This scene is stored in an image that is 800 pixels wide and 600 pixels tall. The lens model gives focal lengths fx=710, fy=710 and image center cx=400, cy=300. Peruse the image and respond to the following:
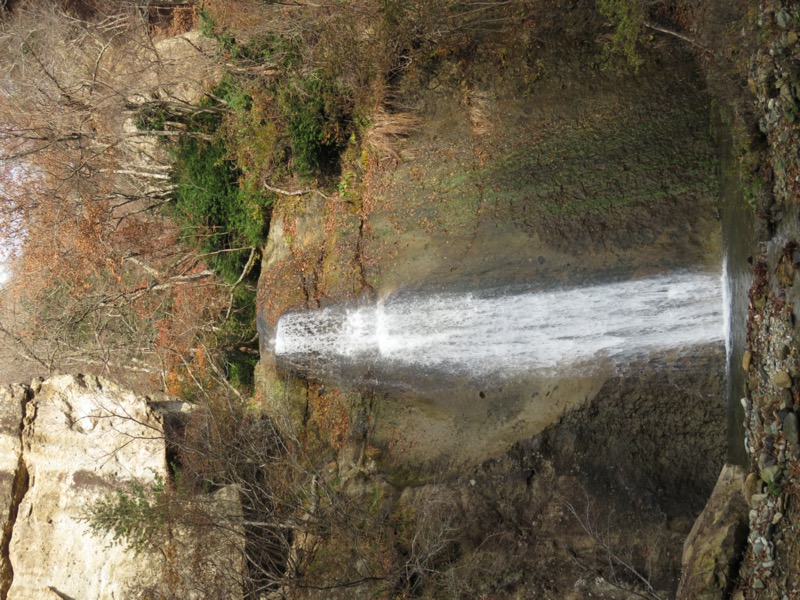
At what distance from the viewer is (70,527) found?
9758 millimetres

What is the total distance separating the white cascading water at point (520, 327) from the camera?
276 inches

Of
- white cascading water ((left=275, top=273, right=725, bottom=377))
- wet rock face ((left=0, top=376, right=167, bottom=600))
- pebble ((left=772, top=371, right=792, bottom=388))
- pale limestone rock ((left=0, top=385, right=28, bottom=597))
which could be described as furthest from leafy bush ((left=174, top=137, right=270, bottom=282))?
pebble ((left=772, top=371, right=792, bottom=388))

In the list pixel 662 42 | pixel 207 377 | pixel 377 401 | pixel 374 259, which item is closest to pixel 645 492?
pixel 377 401

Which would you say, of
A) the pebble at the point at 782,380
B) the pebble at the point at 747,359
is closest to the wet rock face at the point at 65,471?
the pebble at the point at 747,359

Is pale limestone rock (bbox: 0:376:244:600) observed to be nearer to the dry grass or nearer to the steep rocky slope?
the steep rocky slope

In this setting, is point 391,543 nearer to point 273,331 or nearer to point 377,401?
point 377,401

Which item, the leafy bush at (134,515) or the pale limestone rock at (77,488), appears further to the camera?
the leafy bush at (134,515)

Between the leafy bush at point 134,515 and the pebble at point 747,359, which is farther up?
the pebble at point 747,359

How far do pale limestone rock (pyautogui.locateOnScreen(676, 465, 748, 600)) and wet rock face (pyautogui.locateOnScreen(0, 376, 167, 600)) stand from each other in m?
6.77

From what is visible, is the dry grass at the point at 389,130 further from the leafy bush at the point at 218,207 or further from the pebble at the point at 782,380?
the pebble at the point at 782,380

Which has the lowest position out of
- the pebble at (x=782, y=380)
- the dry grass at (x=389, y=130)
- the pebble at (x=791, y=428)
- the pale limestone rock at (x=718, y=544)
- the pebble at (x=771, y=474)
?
the pale limestone rock at (x=718, y=544)

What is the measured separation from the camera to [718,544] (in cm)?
601

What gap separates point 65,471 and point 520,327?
22.3 ft

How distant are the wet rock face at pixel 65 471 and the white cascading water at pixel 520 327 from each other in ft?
8.91
